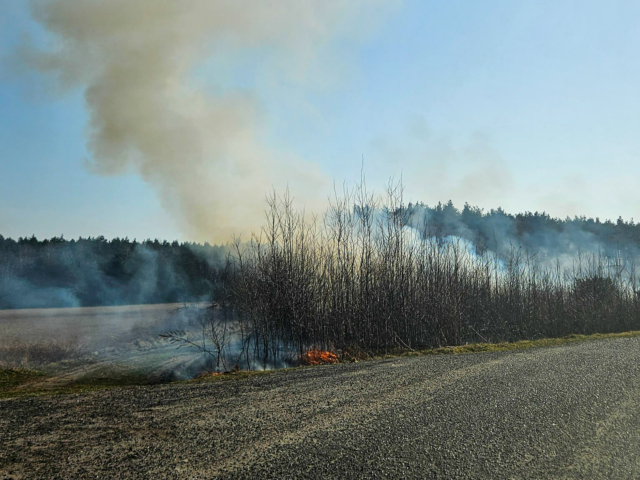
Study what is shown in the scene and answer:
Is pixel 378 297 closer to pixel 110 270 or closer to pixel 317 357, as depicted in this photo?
pixel 317 357

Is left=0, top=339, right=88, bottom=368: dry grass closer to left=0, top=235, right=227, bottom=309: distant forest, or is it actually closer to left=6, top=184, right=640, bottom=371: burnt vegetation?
left=6, top=184, right=640, bottom=371: burnt vegetation

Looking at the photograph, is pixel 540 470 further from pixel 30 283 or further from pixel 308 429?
pixel 30 283

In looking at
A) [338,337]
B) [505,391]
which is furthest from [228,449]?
[338,337]

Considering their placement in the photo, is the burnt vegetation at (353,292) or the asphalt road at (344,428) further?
the burnt vegetation at (353,292)

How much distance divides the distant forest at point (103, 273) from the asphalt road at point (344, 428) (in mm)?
17062

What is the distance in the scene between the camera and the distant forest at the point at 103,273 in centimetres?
2467

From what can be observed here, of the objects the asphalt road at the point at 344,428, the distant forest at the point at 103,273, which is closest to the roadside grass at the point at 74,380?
the asphalt road at the point at 344,428

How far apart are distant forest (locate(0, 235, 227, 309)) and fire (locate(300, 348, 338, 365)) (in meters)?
12.3

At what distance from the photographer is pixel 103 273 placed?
2641 cm

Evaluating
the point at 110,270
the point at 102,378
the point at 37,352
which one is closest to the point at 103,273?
the point at 110,270

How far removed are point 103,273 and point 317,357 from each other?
65.1 feet

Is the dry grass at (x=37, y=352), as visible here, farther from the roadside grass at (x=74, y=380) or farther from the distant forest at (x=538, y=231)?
the distant forest at (x=538, y=231)

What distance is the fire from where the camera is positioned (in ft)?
37.0

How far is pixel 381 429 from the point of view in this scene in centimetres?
482
